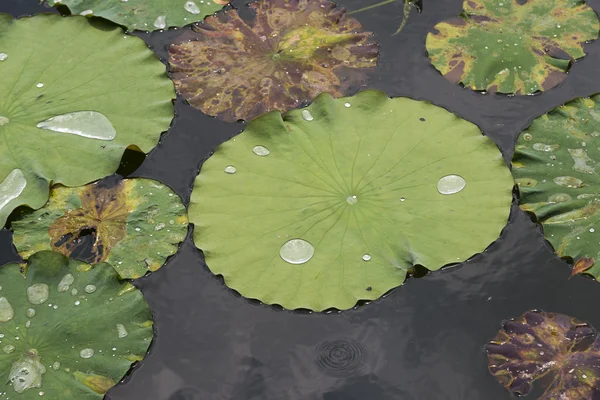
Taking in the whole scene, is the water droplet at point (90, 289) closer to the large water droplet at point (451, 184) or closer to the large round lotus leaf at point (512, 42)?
the large water droplet at point (451, 184)

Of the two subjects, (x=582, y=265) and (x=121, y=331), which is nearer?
(x=121, y=331)

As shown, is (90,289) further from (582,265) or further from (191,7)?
(582,265)

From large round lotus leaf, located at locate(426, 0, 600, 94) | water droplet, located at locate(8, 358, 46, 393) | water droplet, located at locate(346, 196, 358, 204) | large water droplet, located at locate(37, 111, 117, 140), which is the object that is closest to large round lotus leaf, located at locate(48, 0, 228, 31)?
large water droplet, located at locate(37, 111, 117, 140)

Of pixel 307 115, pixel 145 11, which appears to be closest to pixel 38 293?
pixel 307 115

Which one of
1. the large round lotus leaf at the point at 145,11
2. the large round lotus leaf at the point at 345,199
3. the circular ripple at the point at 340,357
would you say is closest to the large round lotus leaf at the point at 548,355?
the large round lotus leaf at the point at 345,199

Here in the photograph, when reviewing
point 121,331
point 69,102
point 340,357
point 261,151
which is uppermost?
point 69,102

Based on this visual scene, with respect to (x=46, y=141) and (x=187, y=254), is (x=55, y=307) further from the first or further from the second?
(x=46, y=141)
